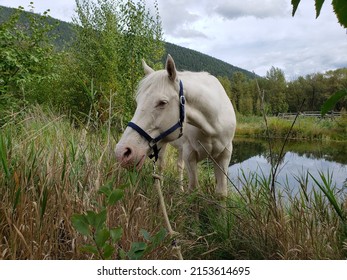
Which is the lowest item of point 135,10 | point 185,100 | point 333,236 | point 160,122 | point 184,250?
point 184,250

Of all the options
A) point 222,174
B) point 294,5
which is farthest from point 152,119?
point 294,5

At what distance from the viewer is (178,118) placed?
239cm

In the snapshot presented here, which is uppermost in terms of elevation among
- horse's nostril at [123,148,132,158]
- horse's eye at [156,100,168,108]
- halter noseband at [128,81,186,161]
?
horse's eye at [156,100,168,108]

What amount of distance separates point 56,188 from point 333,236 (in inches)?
67.4

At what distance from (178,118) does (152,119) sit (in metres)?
0.25

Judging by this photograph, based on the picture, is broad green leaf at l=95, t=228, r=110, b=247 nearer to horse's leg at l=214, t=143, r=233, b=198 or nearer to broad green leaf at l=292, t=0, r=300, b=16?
broad green leaf at l=292, t=0, r=300, b=16

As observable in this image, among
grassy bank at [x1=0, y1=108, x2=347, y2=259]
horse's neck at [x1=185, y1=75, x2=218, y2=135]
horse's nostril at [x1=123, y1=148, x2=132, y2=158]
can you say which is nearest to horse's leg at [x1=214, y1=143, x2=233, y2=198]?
→ horse's neck at [x1=185, y1=75, x2=218, y2=135]

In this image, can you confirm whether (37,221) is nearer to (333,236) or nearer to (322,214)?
(333,236)

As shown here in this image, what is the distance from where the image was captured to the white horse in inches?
85.0

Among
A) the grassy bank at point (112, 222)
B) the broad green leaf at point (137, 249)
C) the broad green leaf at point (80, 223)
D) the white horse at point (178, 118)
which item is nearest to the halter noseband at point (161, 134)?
the white horse at point (178, 118)

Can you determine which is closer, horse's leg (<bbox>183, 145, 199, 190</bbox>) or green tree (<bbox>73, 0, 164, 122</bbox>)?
horse's leg (<bbox>183, 145, 199, 190</bbox>)

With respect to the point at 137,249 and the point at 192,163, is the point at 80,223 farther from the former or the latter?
the point at 192,163

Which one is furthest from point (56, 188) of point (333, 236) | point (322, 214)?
point (322, 214)
